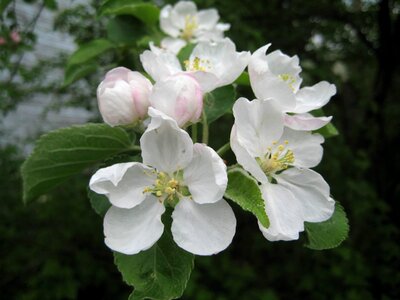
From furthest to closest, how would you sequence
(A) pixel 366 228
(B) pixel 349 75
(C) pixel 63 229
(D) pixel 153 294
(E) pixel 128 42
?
(B) pixel 349 75 < (C) pixel 63 229 < (A) pixel 366 228 < (E) pixel 128 42 < (D) pixel 153 294

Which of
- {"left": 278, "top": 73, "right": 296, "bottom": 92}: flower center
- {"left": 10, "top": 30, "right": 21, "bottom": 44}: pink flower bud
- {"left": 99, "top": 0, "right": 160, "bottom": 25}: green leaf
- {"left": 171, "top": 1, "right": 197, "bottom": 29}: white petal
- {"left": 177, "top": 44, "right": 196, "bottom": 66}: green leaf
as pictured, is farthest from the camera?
{"left": 10, "top": 30, "right": 21, "bottom": 44}: pink flower bud

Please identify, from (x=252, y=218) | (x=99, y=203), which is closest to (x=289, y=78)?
(x=99, y=203)

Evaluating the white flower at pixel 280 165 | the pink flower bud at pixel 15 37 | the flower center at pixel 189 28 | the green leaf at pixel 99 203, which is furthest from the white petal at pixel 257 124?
the pink flower bud at pixel 15 37

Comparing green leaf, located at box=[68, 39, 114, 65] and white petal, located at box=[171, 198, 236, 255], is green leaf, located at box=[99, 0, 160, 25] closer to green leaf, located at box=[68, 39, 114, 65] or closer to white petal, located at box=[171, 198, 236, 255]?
green leaf, located at box=[68, 39, 114, 65]

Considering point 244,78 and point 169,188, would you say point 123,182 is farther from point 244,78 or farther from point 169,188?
point 244,78

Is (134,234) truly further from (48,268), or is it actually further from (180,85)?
(48,268)

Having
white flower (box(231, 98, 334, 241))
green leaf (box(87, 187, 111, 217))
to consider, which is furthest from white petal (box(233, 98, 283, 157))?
green leaf (box(87, 187, 111, 217))

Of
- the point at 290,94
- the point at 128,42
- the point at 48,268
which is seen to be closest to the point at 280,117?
the point at 290,94
